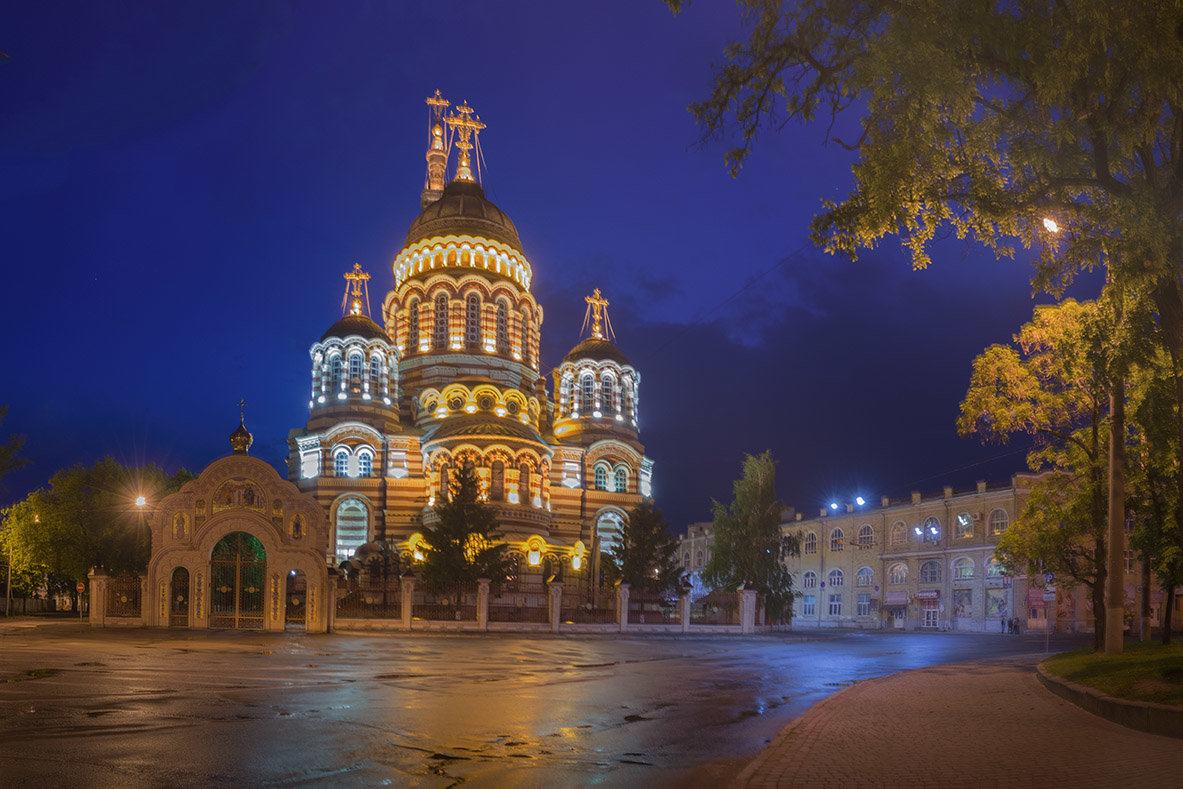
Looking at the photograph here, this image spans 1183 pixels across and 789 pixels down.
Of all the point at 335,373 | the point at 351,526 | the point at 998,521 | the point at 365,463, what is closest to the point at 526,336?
the point at 335,373

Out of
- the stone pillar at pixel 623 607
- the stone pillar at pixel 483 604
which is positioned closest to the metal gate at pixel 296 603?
the stone pillar at pixel 483 604

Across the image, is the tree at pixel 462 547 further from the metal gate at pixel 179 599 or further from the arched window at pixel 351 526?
→ the arched window at pixel 351 526

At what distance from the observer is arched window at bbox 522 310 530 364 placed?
Result: 199ft

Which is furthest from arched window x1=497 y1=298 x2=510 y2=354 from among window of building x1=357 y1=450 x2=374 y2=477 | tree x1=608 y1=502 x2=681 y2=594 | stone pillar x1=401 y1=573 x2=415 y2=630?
stone pillar x1=401 y1=573 x2=415 y2=630

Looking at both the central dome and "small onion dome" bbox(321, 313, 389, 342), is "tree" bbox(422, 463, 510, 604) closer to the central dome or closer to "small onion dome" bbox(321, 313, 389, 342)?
"small onion dome" bbox(321, 313, 389, 342)

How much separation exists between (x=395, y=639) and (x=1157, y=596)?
46659 millimetres

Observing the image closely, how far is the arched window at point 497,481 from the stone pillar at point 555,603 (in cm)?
1468

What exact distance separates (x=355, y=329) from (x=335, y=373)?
9.01ft

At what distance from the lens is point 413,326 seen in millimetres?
59375

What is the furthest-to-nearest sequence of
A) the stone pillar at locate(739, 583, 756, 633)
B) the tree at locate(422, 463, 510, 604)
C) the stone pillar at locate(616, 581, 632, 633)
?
the stone pillar at locate(739, 583, 756, 633), the stone pillar at locate(616, 581, 632, 633), the tree at locate(422, 463, 510, 604)

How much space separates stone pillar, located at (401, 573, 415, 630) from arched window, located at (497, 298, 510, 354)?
26.1 metres

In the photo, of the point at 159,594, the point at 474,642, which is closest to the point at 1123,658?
the point at 474,642

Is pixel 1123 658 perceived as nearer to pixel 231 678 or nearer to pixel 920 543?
pixel 231 678

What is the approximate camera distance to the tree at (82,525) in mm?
47938
